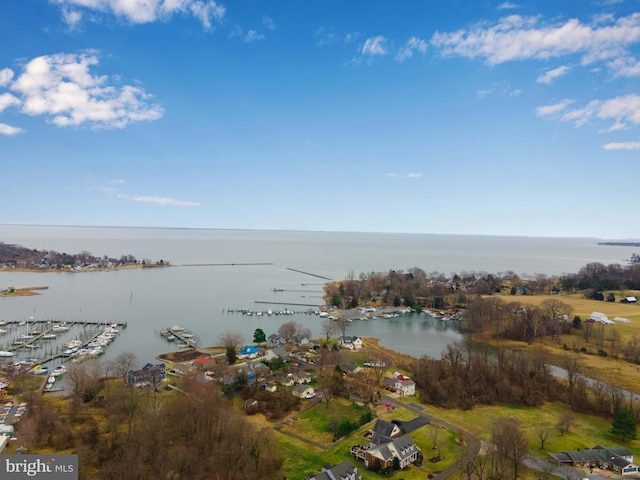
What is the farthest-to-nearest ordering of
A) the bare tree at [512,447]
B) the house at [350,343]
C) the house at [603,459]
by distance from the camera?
the house at [350,343], the house at [603,459], the bare tree at [512,447]

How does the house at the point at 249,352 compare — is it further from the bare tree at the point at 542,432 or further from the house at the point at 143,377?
the bare tree at the point at 542,432

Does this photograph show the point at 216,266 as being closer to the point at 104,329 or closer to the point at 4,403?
the point at 104,329

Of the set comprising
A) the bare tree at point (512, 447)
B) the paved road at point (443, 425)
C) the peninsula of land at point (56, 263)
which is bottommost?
the paved road at point (443, 425)

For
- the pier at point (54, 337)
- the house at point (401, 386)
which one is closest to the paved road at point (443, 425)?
the house at point (401, 386)

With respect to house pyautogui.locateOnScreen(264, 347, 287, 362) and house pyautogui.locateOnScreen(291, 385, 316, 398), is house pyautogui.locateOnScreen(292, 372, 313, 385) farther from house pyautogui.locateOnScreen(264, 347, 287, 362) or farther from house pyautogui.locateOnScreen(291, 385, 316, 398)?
house pyautogui.locateOnScreen(264, 347, 287, 362)

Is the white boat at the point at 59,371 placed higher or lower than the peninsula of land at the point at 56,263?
lower

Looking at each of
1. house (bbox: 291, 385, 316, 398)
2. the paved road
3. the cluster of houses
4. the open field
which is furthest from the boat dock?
the open field

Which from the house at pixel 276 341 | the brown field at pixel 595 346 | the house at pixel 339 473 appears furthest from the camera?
the house at pixel 276 341
